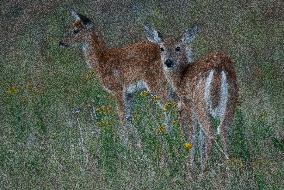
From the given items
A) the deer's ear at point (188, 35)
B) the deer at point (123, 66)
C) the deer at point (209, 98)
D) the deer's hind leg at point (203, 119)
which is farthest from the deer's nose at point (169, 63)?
the deer's hind leg at point (203, 119)

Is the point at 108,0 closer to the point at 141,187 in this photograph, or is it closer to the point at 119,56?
the point at 119,56

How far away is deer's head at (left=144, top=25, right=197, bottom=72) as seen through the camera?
392 inches

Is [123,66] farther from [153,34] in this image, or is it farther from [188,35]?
[188,35]

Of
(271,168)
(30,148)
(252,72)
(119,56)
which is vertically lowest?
(252,72)

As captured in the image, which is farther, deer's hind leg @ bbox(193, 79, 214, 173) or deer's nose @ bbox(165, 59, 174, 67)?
deer's nose @ bbox(165, 59, 174, 67)

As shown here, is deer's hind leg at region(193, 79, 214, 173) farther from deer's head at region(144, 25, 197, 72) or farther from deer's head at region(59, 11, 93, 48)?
deer's head at region(59, 11, 93, 48)

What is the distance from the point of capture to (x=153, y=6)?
19.4m

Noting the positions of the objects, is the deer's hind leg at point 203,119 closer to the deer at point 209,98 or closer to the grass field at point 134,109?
the deer at point 209,98

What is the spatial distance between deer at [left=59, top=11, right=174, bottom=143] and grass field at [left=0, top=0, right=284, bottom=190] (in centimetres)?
22

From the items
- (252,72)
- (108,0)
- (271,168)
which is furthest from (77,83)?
(108,0)

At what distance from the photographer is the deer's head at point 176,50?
9969mm

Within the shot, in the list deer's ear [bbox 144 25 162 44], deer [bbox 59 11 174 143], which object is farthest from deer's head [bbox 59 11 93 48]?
deer's ear [bbox 144 25 162 44]

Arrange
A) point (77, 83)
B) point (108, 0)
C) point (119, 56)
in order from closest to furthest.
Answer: point (119, 56), point (77, 83), point (108, 0)

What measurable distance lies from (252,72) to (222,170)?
575 cm
